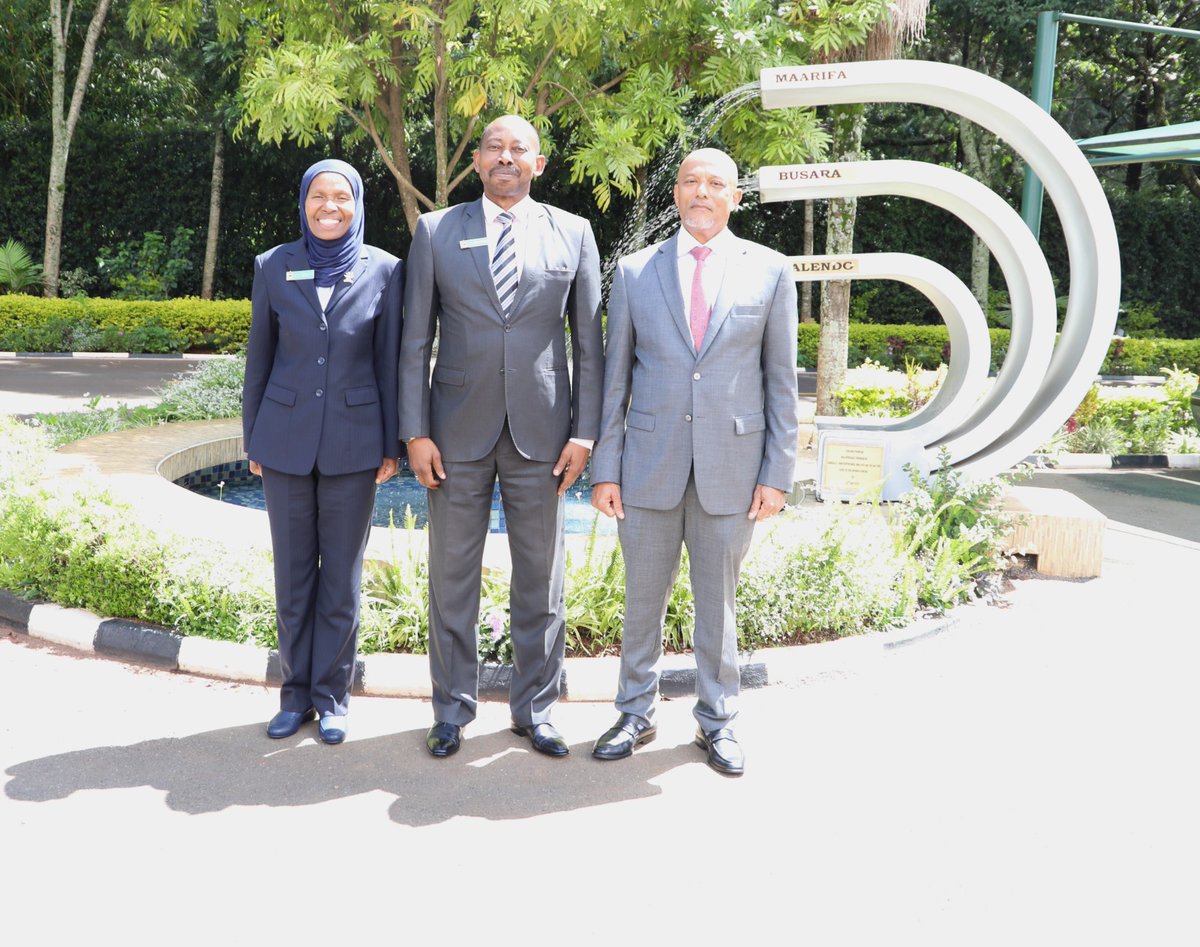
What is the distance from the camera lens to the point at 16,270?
66.3 feet

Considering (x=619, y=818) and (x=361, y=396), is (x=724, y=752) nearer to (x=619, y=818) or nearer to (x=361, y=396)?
(x=619, y=818)

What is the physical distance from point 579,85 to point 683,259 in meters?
9.39

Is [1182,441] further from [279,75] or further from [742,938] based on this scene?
[742,938]

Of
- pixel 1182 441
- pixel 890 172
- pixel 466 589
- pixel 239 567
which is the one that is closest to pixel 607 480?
pixel 466 589

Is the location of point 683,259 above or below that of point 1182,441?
above

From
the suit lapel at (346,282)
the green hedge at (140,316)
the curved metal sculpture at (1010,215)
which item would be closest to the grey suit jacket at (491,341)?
the suit lapel at (346,282)

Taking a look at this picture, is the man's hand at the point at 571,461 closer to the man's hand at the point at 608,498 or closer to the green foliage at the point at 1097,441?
the man's hand at the point at 608,498

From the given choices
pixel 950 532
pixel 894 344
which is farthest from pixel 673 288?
pixel 894 344

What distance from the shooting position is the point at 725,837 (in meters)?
3.09

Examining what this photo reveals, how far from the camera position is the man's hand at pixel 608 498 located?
3605 mm

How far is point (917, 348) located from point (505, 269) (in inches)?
730

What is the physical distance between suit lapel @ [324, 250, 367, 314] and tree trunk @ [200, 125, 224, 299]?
64.0 feet

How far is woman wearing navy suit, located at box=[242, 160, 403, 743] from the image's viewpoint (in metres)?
3.63

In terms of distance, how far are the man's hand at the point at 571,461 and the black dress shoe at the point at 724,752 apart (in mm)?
1028
